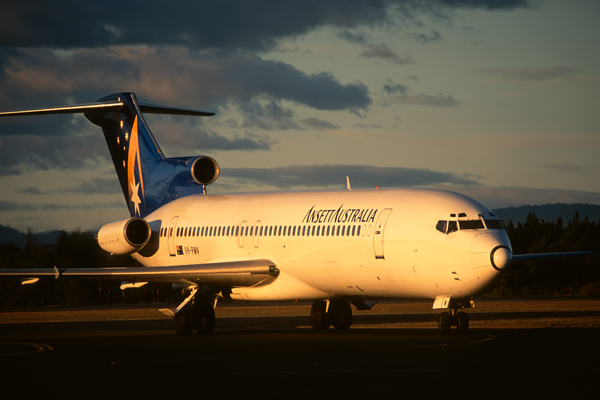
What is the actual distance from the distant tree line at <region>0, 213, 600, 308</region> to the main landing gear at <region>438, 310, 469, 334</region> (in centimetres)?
1672

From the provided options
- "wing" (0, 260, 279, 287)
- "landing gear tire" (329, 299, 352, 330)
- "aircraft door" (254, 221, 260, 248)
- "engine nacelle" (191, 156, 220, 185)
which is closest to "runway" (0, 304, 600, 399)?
"landing gear tire" (329, 299, 352, 330)

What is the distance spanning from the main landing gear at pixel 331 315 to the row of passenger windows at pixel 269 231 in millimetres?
2853

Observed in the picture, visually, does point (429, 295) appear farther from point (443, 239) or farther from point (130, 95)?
point (130, 95)

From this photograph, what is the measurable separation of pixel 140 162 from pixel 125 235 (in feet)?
14.4

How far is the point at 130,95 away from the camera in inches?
1352

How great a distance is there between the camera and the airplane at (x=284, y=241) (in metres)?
22.7

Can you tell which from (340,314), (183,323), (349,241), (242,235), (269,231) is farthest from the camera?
(242,235)

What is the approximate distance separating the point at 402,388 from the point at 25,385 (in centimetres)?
604

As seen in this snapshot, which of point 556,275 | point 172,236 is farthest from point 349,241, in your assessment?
point 556,275

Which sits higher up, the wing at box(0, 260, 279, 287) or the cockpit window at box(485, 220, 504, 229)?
the cockpit window at box(485, 220, 504, 229)

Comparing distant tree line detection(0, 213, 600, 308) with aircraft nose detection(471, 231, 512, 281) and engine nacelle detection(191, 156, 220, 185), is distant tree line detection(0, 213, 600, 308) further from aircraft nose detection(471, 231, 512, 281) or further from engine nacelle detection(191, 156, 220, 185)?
aircraft nose detection(471, 231, 512, 281)

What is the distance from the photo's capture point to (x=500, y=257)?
845 inches

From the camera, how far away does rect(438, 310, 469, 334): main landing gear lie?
75.4 feet

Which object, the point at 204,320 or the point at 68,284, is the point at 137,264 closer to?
the point at 68,284
